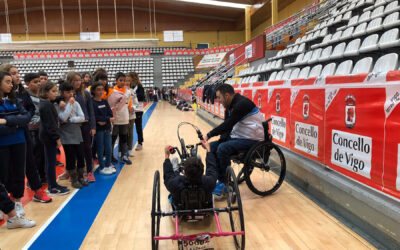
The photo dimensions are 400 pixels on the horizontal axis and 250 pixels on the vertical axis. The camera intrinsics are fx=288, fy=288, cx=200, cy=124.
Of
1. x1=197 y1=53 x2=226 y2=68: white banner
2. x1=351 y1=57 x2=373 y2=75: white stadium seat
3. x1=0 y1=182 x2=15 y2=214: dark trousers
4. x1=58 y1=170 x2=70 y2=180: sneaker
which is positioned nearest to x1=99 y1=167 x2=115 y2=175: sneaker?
x1=58 y1=170 x2=70 y2=180: sneaker

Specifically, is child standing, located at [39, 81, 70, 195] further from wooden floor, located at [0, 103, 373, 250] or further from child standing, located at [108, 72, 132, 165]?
child standing, located at [108, 72, 132, 165]

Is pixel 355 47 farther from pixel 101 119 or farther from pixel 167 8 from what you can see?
pixel 167 8

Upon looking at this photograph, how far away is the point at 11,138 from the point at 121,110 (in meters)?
2.20

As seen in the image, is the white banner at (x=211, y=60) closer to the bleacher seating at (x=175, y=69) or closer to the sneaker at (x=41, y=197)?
the bleacher seating at (x=175, y=69)

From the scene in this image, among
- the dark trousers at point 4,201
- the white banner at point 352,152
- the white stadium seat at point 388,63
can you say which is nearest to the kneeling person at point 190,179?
the white banner at point 352,152

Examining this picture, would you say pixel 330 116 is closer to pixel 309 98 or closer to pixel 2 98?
pixel 309 98

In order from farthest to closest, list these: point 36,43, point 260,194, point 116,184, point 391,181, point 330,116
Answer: point 36,43, point 116,184, point 260,194, point 330,116, point 391,181

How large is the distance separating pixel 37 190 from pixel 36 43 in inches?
668

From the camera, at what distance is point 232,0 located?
2189 centimetres

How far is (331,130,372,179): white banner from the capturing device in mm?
2467

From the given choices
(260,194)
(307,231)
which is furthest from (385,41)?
(307,231)

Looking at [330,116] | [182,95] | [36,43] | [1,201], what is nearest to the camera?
[1,201]

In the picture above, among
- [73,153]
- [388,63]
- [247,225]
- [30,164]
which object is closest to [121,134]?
[73,153]

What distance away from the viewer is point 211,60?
87.1 ft
